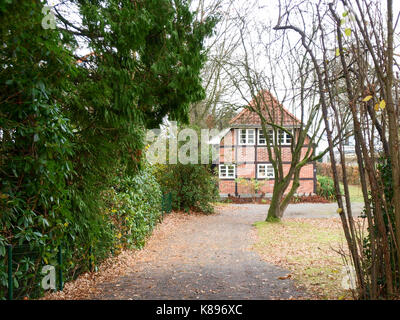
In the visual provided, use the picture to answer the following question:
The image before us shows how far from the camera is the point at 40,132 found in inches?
156

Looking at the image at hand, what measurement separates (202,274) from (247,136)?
19.3 metres

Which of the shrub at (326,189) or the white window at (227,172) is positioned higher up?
the white window at (227,172)

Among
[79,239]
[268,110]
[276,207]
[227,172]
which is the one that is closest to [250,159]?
[227,172]

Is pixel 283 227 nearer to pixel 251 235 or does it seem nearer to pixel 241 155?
pixel 251 235

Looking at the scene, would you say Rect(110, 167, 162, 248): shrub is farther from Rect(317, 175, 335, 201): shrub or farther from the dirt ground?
Rect(317, 175, 335, 201): shrub

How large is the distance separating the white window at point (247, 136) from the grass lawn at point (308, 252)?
10.6 m

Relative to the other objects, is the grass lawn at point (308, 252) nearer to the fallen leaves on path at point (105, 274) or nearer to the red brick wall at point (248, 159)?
the fallen leaves on path at point (105, 274)

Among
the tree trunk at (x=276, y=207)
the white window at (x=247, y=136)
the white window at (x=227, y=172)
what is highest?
the white window at (x=247, y=136)

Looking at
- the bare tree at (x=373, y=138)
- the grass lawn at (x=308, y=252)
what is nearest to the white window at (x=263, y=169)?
the grass lawn at (x=308, y=252)

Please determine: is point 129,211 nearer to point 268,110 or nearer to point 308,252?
point 308,252

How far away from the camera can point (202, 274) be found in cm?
658

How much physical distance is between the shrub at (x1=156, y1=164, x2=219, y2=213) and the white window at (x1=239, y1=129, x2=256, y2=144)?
26.9ft

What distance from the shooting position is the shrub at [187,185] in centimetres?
1695

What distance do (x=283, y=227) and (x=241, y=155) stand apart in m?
12.2
